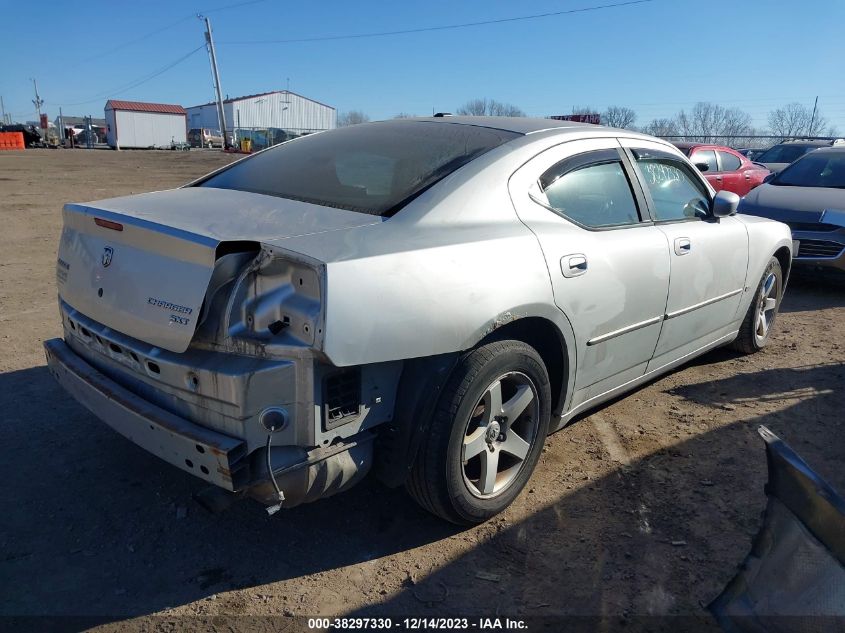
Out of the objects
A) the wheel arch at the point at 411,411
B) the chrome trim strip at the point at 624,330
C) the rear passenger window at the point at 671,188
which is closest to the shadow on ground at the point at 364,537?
the wheel arch at the point at 411,411

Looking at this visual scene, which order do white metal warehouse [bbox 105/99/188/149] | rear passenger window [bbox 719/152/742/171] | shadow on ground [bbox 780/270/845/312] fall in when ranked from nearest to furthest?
shadow on ground [bbox 780/270/845/312] < rear passenger window [bbox 719/152/742/171] < white metal warehouse [bbox 105/99/188/149]

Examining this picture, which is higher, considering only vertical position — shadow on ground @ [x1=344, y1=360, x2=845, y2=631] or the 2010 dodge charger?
the 2010 dodge charger

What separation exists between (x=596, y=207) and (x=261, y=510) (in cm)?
218

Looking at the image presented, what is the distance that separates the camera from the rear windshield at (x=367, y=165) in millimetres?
2789

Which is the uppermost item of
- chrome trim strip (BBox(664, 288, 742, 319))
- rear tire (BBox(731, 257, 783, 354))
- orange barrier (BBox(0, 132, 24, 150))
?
chrome trim strip (BBox(664, 288, 742, 319))

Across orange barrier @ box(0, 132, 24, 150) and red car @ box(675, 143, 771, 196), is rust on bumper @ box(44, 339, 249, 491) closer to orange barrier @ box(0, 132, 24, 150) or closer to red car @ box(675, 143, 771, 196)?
red car @ box(675, 143, 771, 196)

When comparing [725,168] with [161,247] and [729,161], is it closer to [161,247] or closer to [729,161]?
[729,161]

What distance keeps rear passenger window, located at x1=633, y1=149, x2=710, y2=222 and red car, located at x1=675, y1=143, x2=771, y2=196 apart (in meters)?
7.02

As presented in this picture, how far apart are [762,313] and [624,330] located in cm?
238

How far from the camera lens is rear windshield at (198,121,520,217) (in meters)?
2.79

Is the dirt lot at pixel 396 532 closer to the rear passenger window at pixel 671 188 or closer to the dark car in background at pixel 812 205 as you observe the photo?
the rear passenger window at pixel 671 188

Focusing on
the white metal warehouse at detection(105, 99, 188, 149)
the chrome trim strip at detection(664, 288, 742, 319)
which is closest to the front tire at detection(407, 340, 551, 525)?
the chrome trim strip at detection(664, 288, 742, 319)

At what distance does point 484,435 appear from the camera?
107 inches

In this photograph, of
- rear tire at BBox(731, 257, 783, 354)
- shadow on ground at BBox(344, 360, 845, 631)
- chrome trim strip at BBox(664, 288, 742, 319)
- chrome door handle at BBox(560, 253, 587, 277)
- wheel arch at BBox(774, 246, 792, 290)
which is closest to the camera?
shadow on ground at BBox(344, 360, 845, 631)
